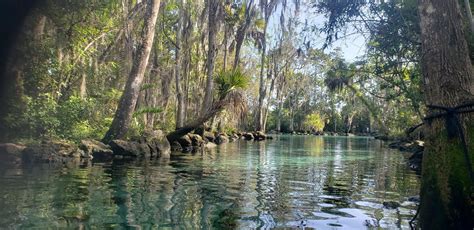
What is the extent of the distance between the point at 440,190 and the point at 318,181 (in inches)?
211

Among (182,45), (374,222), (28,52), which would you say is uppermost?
(182,45)

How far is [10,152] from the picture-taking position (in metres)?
10.2

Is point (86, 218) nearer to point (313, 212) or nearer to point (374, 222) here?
point (313, 212)

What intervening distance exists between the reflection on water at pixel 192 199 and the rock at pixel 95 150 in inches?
102

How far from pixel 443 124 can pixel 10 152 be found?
9816mm

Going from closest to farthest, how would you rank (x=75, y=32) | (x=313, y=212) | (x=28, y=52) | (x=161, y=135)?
(x=313, y=212) → (x=28, y=52) → (x=75, y=32) → (x=161, y=135)

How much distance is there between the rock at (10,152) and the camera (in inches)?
393

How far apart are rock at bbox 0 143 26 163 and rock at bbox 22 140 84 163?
147 mm

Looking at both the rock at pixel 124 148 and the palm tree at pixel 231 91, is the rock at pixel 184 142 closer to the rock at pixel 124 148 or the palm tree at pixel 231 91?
the palm tree at pixel 231 91

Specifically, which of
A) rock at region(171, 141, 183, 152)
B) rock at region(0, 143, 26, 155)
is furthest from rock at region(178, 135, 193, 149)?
rock at region(0, 143, 26, 155)

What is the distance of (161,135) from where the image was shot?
55.2 ft

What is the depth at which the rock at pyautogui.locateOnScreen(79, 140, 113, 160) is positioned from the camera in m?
12.5

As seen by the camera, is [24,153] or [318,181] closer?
[318,181]

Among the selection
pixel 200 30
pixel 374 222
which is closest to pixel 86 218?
pixel 374 222
